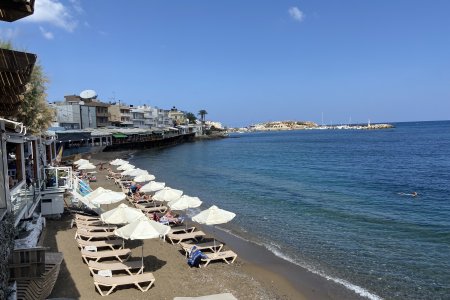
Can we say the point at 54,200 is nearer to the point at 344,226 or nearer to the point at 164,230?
the point at 164,230

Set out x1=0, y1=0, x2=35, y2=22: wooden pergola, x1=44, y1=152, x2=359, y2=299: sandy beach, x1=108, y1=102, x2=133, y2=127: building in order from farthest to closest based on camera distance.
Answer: x1=108, y1=102, x2=133, y2=127: building, x1=44, y1=152, x2=359, y2=299: sandy beach, x1=0, y1=0, x2=35, y2=22: wooden pergola


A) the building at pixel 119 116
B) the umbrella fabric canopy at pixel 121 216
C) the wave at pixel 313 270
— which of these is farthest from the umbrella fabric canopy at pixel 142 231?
the building at pixel 119 116

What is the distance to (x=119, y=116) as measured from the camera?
A: 336 ft

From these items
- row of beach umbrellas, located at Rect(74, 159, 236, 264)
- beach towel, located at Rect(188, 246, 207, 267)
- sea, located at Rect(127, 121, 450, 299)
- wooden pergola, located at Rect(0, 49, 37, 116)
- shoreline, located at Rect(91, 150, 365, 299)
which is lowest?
sea, located at Rect(127, 121, 450, 299)

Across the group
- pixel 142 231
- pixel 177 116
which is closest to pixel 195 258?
pixel 142 231

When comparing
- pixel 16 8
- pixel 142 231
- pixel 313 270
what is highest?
pixel 16 8

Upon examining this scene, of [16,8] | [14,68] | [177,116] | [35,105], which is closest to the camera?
[16,8]

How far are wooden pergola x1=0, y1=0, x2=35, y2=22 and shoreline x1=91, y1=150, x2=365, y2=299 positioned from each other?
1147 centimetres

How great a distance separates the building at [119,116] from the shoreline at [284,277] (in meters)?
86.4

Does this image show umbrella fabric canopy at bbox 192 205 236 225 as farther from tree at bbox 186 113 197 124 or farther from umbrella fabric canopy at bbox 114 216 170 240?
tree at bbox 186 113 197 124

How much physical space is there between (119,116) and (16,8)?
10359cm

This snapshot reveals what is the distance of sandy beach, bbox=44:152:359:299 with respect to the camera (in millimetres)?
11586

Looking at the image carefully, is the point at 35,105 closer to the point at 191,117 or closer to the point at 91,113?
the point at 91,113

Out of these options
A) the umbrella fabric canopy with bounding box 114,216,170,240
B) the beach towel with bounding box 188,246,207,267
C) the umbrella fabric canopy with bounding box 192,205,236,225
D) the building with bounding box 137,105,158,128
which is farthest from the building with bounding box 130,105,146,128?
the umbrella fabric canopy with bounding box 114,216,170,240
